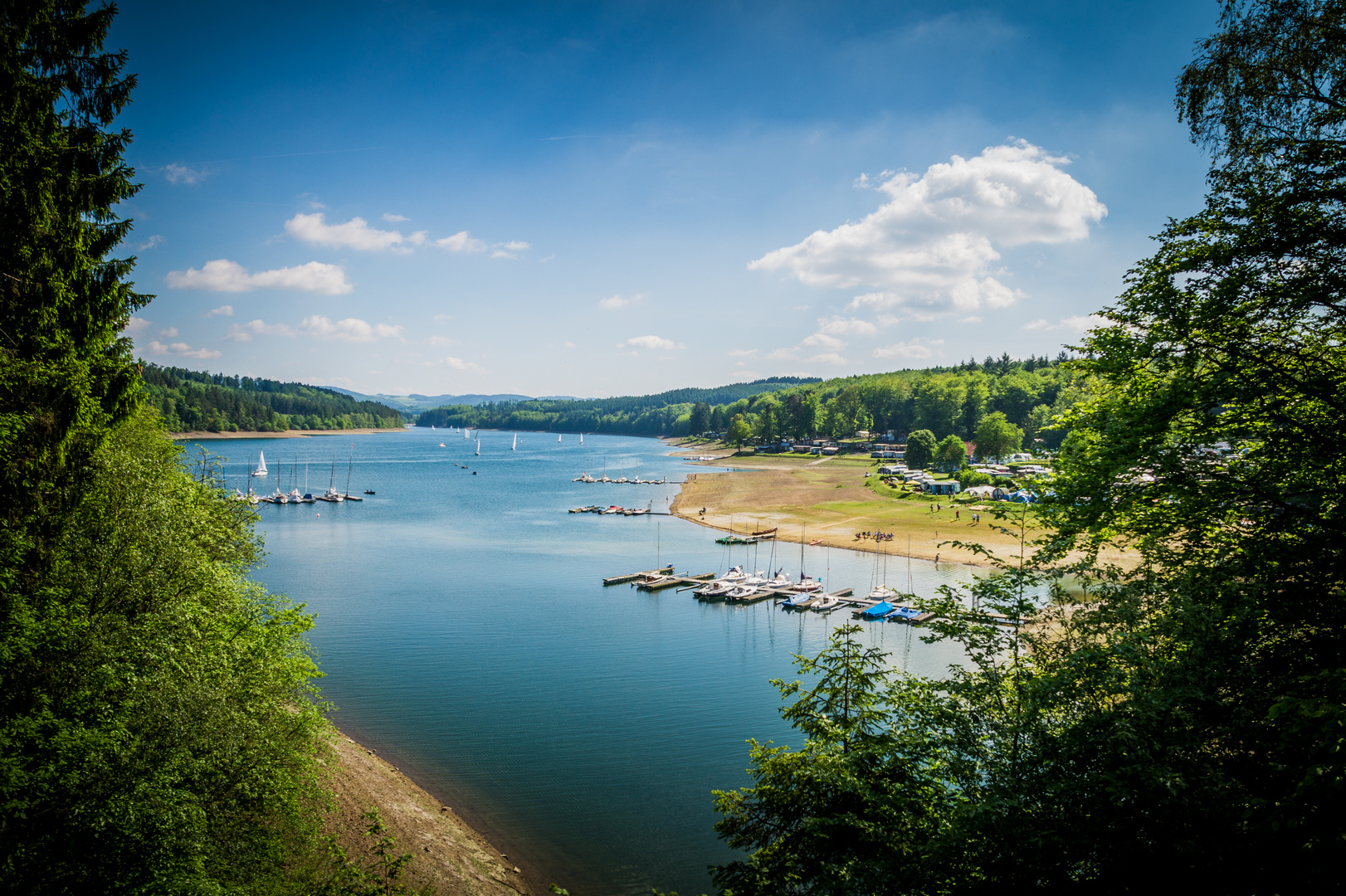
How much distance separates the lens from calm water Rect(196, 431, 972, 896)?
19719mm

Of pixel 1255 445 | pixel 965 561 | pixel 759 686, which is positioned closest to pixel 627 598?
pixel 759 686

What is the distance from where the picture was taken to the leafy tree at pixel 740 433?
16400cm

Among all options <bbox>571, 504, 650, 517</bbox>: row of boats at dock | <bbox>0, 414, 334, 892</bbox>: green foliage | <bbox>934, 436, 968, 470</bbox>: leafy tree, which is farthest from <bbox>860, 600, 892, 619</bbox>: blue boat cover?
<bbox>934, 436, 968, 470</bbox>: leafy tree

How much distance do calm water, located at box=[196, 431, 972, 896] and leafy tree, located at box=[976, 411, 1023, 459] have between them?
2096 inches

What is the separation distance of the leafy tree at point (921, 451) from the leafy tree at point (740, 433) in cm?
6282

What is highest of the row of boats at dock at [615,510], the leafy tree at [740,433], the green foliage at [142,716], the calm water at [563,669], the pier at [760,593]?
the leafy tree at [740,433]

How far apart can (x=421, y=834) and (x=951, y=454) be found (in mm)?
94313

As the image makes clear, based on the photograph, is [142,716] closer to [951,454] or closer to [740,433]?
[951,454]

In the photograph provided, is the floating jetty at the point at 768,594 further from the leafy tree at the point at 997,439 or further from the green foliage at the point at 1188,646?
the leafy tree at the point at 997,439

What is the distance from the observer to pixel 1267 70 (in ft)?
30.3

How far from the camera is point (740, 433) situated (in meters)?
165

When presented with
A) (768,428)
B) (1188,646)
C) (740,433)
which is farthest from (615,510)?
(740,433)

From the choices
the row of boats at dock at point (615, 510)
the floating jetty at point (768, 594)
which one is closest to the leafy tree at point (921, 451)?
the row of boats at dock at point (615, 510)

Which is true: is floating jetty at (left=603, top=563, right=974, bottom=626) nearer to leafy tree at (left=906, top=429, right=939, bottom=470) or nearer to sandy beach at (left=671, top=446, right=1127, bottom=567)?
sandy beach at (left=671, top=446, right=1127, bottom=567)
